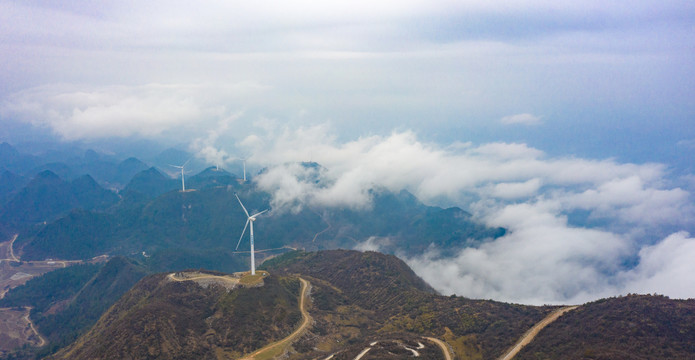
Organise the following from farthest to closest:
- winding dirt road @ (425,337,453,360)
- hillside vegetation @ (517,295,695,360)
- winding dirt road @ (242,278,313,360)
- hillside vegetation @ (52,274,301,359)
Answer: winding dirt road @ (242,278,313,360) < hillside vegetation @ (52,274,301,359) < winding dirt road @ (425,337,453,360) < hillside vegetation @ (517,295,695,360)

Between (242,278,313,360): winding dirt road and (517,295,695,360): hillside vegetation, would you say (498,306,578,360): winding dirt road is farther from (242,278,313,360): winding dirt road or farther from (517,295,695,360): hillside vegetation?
(242,278,313,360): winding dirt road

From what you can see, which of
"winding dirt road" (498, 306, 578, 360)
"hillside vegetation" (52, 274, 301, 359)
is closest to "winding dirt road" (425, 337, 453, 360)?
"winding dirt road" (498, 306, 578, 360)

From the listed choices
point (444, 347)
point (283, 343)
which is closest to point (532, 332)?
point (444, 347)

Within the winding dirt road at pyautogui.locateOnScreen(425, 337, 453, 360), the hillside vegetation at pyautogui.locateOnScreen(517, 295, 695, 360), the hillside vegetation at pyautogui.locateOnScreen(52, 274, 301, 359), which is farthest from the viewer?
the hillside vegetation at pyautogui.locateOnScreen(52, 274, 301, 359)

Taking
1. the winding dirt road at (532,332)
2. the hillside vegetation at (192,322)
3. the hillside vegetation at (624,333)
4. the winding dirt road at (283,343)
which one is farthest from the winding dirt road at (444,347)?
the hillside vegetation at (192,322)

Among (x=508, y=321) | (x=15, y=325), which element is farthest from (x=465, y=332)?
(x=15, y=325)

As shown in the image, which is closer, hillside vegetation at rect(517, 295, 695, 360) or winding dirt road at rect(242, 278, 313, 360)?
hillside vegetation at rect(517, 295, 695, 360)

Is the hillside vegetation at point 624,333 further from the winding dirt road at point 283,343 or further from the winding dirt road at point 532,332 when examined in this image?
the winding dirt road at point 283,343

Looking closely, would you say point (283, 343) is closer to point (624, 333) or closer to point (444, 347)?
point (444, 347)

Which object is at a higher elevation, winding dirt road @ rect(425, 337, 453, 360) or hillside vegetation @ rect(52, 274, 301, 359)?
hillside vegetation @ rect(52, 274, 301, 359)
